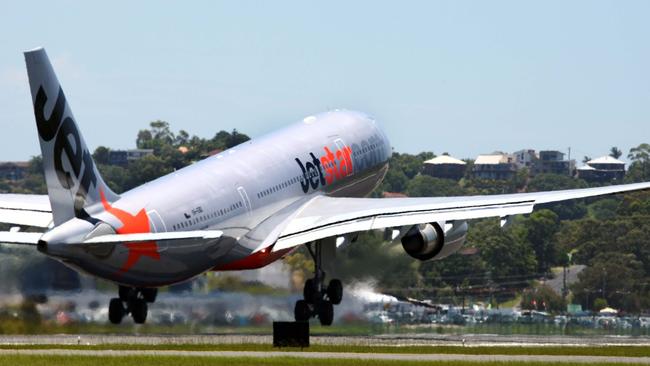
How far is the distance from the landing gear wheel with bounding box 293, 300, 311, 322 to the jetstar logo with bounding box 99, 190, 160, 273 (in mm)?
12681

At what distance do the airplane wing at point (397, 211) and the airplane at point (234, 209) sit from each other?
7 cm

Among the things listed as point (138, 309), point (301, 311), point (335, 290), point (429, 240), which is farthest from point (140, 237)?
point (335, 290)

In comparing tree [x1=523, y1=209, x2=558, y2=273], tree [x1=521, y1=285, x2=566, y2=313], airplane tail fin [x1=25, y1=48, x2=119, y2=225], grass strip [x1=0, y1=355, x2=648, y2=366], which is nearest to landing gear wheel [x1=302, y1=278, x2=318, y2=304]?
airplane tail fin [x1=25, y1=48, x2=119, y2=225]

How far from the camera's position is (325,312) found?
261ft

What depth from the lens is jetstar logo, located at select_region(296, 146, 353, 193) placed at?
265 feet

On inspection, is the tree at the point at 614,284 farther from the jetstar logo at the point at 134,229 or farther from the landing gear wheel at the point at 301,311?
the jetstar logo at the point at 134,229

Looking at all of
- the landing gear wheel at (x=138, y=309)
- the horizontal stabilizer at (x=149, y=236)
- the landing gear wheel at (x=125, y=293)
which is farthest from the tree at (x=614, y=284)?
the horizontal stabilizer at (x=149, y=236)

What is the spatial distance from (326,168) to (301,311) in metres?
6.94

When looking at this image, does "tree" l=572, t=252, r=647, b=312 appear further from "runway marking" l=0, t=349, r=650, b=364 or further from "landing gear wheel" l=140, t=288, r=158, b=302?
"runway marking" l=0, t=349, r=650, b=364

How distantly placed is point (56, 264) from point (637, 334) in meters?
33.0

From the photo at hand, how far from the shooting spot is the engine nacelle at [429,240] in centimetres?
7512

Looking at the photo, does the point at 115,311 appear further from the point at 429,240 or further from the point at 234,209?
the point at 429,240

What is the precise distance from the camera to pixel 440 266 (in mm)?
140250

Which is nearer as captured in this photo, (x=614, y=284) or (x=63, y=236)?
(x=63, y=236)
